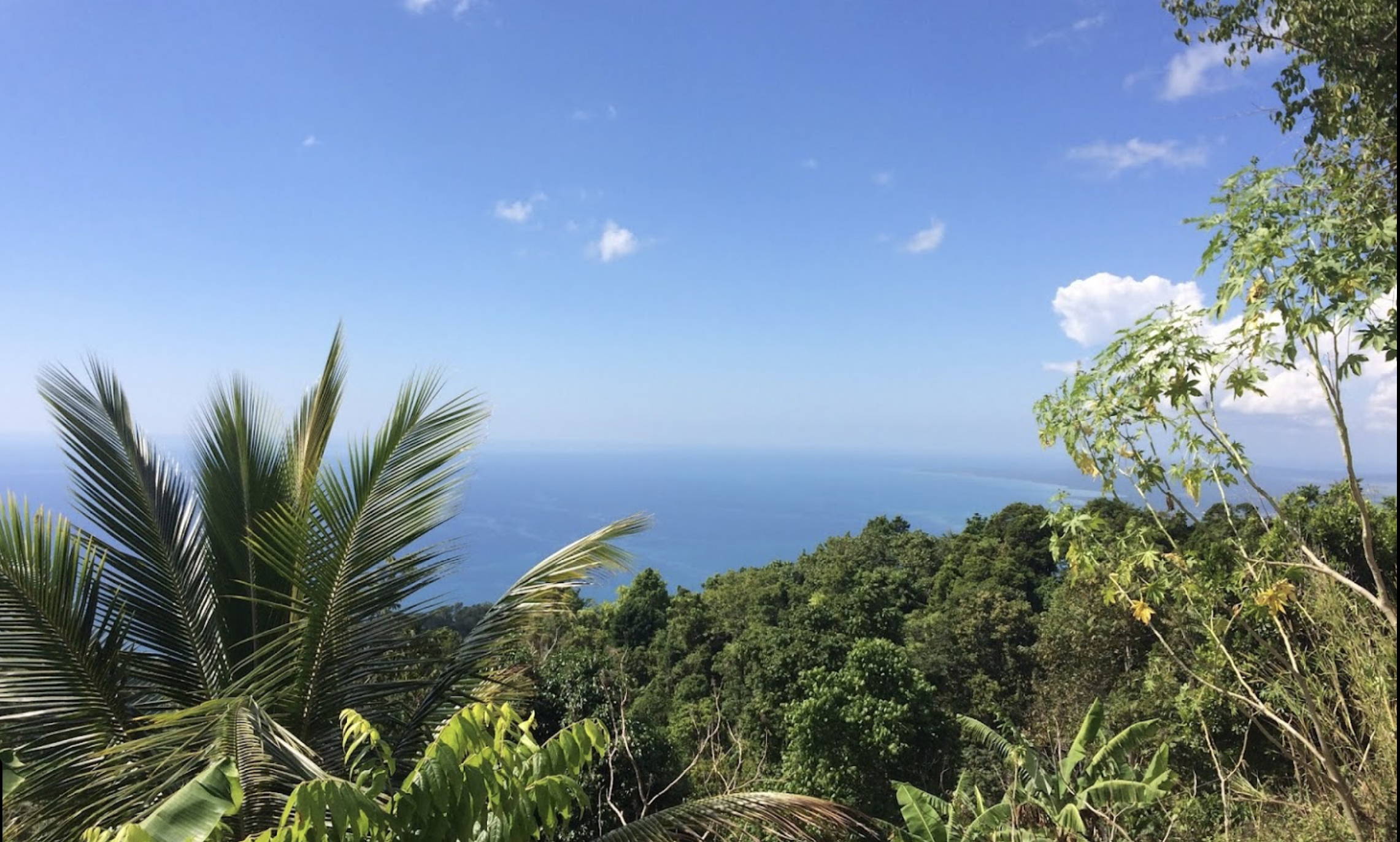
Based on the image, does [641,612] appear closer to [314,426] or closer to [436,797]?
[314,426]

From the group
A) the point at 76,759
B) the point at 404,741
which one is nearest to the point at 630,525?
the point at 404,741

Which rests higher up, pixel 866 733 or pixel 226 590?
pixel 226 590

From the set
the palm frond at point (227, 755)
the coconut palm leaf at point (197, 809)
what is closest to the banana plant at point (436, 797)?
the coconut palm leaf at point (197, 809)

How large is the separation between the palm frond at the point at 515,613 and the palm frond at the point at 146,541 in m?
1.09

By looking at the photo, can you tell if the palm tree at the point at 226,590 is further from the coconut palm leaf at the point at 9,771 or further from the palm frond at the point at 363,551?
the coconut palm leaf at the point at 9,771

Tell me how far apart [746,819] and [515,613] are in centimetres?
170

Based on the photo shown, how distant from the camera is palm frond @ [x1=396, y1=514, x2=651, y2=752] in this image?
3953mm

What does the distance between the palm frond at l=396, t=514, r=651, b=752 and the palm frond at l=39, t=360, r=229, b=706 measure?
3.58 ft

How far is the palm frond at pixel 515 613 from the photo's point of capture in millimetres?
3953

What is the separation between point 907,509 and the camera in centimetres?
16450

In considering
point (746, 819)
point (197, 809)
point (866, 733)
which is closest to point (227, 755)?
point (197, 809)

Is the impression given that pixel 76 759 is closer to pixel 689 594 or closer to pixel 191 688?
pixel 191 688

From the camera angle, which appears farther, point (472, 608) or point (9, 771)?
point (472, 608)

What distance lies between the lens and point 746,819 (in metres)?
3.31
